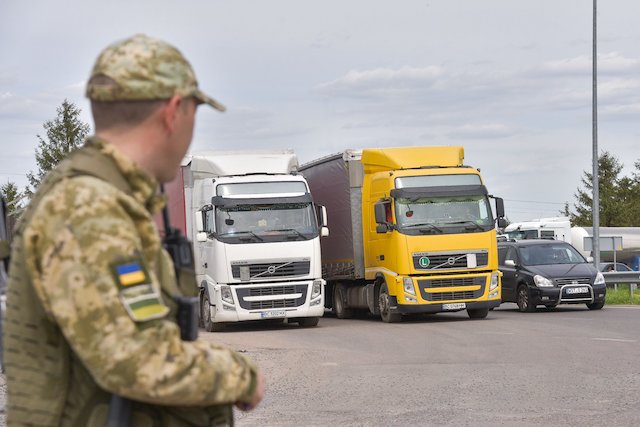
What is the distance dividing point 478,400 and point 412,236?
13798mm

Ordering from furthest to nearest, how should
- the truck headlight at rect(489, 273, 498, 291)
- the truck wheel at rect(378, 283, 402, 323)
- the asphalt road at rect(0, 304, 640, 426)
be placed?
the truck wheel at rect(378, 283, 402, 323) < the truck headlight at rect(489, 273, 498, 291) < the asphalt road at rect(0, 304, 640, 426)

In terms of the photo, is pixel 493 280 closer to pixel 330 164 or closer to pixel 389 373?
pixel 330 164

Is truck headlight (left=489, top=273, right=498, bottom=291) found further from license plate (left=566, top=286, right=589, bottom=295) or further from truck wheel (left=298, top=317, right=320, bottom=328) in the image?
truck wheel (left=298, top=317, right=320, bottom=328)

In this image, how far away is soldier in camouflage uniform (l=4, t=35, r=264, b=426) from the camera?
2.69 m

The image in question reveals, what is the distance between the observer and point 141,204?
292cm

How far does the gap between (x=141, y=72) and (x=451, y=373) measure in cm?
1197

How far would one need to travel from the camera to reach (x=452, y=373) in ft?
47.7

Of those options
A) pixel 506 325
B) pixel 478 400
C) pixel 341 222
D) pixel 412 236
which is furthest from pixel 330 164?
pixel 478 400

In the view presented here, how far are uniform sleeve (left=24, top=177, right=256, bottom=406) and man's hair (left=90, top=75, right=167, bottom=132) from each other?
0.61 feet

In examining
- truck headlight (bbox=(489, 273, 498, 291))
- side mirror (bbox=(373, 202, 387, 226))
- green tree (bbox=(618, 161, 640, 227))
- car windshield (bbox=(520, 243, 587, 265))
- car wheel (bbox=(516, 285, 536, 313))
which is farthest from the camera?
green tree (bbox=(618, 161, 640, 227))

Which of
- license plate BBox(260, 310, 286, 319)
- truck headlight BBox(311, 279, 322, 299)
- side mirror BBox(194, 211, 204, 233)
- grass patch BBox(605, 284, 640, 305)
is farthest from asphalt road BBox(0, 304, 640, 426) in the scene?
grass patch BBox(605, 284, 640, 305)

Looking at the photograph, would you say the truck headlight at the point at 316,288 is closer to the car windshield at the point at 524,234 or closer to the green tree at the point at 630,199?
the car windshield at the point at 524,234

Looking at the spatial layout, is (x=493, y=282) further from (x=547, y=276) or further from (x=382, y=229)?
(x=547, y=276)

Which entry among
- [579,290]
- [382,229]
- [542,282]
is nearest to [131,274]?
[382,229]
